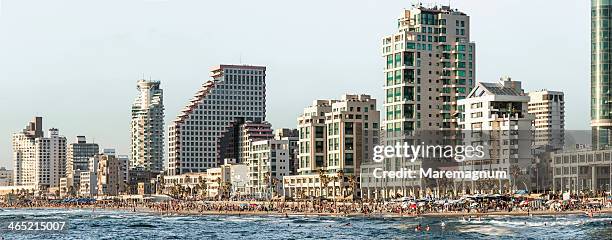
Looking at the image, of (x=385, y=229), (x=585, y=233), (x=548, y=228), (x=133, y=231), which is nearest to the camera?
(x=585, y=233)

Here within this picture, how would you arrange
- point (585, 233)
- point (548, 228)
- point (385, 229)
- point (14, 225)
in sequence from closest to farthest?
point (585, 233) < point (548, 228) < point (385, 229) < point (14, 225)

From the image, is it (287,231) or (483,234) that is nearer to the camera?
(483,234)

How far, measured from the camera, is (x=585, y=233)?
142000 millimetres

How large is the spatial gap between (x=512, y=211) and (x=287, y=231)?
160 ft

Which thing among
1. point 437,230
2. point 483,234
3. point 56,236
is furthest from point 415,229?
point 56,236

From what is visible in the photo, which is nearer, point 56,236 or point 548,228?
point 548,228

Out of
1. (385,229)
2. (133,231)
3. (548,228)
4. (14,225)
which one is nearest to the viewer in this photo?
(548,228)

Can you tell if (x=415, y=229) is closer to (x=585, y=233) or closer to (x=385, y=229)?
(x=385, y=229)

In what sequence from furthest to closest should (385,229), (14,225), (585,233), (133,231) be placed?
(14,225) < (133,231) < (385,229) < (585,233)

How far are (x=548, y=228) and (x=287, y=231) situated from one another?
40425 millimetres

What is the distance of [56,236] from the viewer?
171m

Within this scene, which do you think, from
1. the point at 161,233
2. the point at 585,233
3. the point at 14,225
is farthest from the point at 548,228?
the point at 14,225

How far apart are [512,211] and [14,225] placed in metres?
88.0

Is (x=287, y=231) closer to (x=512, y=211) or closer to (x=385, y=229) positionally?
(x=385, y=229)
